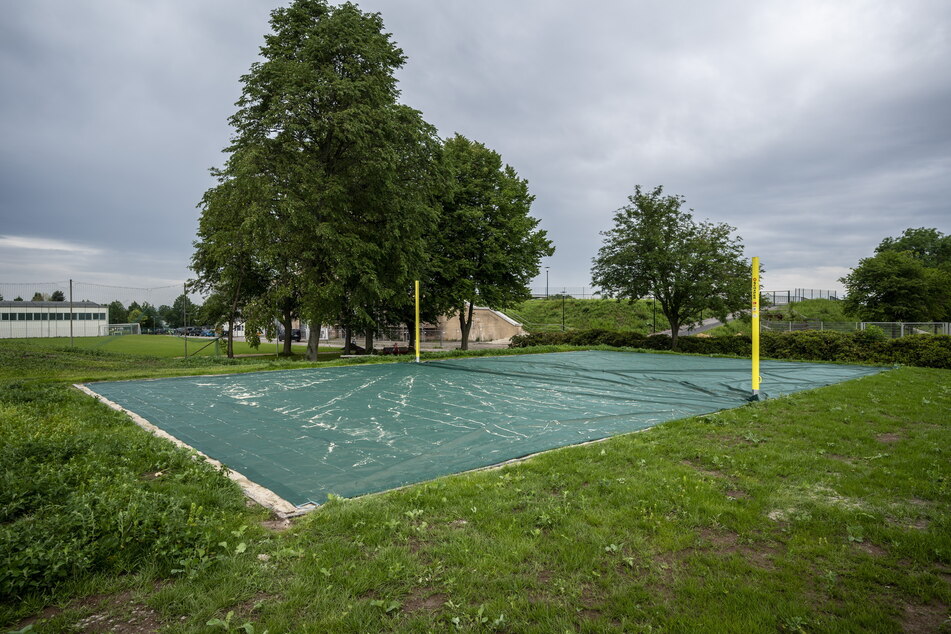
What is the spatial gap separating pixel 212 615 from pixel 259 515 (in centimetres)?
132

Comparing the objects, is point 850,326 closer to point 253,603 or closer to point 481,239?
point 481,239

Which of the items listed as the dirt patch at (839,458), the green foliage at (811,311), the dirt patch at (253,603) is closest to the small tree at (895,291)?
the green foliage at (811,311)

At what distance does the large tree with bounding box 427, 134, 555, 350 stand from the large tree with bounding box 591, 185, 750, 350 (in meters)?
4.25

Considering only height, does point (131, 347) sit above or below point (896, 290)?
below

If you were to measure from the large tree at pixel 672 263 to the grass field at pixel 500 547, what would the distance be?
57.8ft

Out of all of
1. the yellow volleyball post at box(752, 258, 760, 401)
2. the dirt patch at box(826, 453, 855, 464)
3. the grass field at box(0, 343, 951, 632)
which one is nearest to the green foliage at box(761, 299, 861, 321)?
the yellow volleyball post at box(752, 258, 760, 401)

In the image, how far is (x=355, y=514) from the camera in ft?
11.2

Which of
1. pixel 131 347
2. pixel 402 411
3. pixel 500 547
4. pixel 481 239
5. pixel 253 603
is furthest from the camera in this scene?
pixel 131 347

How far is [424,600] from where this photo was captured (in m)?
2.46

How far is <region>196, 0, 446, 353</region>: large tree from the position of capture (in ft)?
53.8

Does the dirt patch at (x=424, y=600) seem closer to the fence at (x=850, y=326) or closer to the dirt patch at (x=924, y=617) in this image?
the dirt patch at (x=924, y=617)

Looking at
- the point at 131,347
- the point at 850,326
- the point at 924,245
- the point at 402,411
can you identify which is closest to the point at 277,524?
the point at 402,411

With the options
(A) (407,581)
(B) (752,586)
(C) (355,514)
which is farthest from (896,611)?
(C) (355,514)

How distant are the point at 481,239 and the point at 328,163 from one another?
8.41 metres
